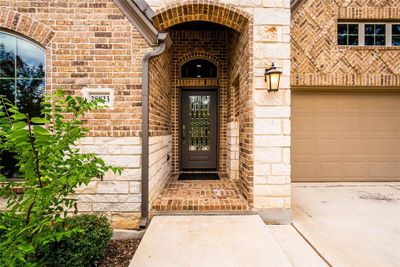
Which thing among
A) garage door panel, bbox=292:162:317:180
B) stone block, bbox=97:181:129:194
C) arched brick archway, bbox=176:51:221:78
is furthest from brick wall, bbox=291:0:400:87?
stone block, bbox=97:181:129:194

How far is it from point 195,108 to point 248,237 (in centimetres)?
391

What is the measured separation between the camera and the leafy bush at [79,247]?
7.39 ft

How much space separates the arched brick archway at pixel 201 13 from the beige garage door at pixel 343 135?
9.21ft

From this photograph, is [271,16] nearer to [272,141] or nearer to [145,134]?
[272,141]

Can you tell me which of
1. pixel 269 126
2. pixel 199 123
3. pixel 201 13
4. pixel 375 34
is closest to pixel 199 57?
pixel 199 123

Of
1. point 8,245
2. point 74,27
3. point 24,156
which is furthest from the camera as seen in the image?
point 74,27

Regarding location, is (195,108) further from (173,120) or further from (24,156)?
(24,156)

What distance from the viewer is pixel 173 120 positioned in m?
5.95

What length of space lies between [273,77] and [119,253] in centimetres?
319

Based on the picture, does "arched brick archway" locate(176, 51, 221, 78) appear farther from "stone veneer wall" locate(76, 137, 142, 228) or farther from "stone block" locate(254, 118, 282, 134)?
"stone veneer wall" locate(76, 137, 142, 228)

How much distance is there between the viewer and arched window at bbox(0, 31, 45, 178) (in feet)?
11.2

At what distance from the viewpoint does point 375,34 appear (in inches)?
218

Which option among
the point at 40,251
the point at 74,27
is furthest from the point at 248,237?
the point at 74,27

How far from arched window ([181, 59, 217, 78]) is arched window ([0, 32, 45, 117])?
3258mm
